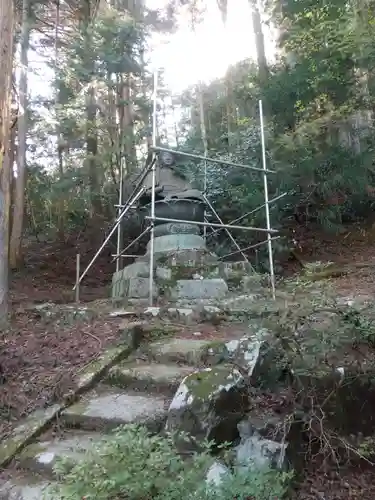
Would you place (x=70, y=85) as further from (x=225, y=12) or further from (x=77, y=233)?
(x=225, y=12)

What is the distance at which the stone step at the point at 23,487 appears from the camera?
2.31 meters

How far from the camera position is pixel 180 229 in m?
7.47

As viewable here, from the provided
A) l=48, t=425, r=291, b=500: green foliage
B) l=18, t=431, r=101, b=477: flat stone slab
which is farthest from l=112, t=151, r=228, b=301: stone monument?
l=48, t=425, r=291, b=500: green foliage

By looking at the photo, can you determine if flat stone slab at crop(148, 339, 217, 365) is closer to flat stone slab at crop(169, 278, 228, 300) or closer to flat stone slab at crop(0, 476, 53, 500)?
flat stone slab at crop(0, 476, 53, 500)

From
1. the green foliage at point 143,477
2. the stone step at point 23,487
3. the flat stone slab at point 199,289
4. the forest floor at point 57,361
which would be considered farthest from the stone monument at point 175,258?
the green foliage at point 143,477

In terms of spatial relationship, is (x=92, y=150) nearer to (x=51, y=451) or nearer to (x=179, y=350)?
(x=179, y=350)

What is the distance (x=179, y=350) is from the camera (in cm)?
360

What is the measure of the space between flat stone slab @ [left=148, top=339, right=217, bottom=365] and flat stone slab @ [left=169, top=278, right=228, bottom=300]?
2093mm

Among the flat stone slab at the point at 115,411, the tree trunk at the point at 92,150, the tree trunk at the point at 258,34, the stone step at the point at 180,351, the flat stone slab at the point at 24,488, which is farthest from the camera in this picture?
the tree trunk at the point at 258,34

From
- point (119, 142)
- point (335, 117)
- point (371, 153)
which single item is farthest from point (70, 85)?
point (371, 153)

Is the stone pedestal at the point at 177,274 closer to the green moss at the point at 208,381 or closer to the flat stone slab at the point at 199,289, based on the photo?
the flat stone slab at the point at 199,289

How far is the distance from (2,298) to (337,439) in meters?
3.31

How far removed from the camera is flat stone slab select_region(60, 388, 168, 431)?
2.81 m

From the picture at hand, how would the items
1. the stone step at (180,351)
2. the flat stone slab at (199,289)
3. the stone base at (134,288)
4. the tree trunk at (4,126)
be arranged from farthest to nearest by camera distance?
the stone base at (134,288) < the flat stone slab at (199,289) < the tree trunk at (4,126) < the stone step at (180,351)
